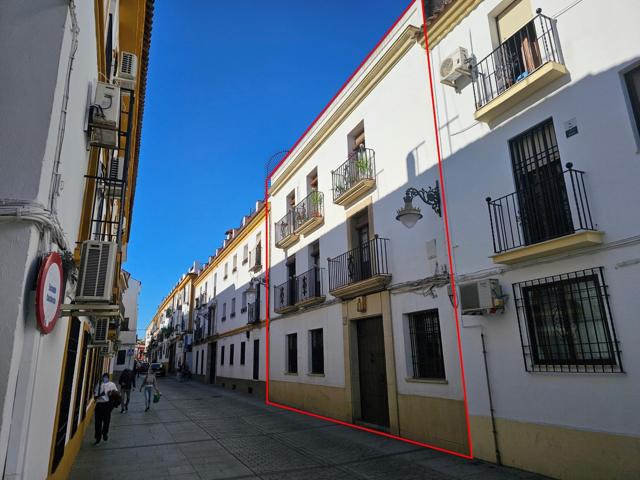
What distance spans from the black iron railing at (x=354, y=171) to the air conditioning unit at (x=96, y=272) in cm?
741

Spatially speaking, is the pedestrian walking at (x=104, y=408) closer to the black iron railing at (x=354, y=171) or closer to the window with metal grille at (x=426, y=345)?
the window with metal grille at (x=426, y=345)

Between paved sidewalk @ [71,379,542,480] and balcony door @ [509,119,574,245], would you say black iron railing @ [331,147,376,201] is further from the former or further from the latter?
paved sidewalk @ [71,379,542,480]

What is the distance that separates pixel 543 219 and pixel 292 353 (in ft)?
34.0

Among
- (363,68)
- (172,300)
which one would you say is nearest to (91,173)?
(363,68)

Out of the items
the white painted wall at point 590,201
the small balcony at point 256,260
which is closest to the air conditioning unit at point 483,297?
the white painted wall at point 590,201

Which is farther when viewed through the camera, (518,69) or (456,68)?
(456,68)

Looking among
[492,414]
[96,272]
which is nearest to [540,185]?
[492,414]

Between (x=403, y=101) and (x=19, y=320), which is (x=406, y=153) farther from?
(x=19, y=320)

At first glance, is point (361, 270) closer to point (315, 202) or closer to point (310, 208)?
point (315, 202)

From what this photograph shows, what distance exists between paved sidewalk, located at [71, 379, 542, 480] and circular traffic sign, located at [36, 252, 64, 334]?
157 inches

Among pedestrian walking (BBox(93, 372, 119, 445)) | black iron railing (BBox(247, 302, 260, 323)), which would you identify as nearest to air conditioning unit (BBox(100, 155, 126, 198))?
pedestrian walking (BBox(93, 372, 119, 445))

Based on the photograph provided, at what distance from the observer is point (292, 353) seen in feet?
48.3

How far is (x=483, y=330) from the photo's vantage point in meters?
6.98

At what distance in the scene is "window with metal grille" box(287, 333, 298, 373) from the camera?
47.2 feet
